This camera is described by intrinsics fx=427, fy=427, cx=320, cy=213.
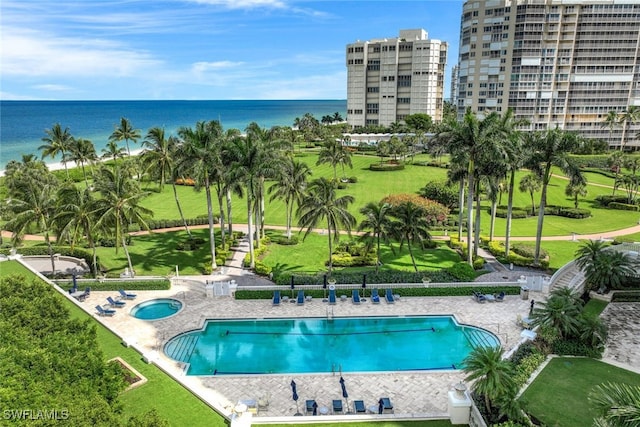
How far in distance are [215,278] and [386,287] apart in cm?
1513

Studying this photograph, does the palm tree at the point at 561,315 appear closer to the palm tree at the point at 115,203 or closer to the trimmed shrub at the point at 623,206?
the palm tree at the point at 115,203

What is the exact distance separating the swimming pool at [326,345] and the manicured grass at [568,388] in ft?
13.6

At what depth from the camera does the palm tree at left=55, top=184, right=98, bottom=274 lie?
33594 mm

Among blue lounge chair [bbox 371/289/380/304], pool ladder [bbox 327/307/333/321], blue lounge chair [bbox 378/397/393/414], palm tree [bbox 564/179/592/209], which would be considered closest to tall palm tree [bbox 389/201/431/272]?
blue lounge chair [bbox 371/289/380/304]

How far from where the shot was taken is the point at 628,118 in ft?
323

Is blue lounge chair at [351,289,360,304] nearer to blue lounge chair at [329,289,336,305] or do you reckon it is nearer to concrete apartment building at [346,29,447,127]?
blue lounge chair at [329,289,336,305]

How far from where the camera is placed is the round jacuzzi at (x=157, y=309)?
32.6 metres

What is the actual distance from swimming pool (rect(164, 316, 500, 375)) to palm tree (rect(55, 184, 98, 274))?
513 inches

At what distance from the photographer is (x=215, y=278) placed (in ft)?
125

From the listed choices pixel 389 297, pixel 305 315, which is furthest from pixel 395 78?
pixel 305 315

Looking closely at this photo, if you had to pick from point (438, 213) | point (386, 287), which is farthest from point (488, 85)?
point (386, 287)

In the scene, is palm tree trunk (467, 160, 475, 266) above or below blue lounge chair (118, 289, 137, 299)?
above

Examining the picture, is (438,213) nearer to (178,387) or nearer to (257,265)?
(257,265)

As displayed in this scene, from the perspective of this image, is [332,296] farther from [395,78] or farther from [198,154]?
[395,78]
